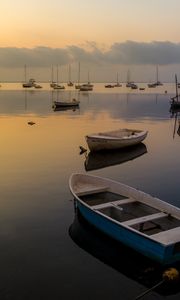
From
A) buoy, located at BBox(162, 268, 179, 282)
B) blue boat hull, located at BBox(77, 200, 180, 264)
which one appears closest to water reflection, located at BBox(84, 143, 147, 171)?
blue boat hull, located at BBox(77, 200, 180, 264)

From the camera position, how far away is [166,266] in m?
13.7

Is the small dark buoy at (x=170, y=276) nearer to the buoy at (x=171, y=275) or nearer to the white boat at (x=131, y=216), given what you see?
the buoy at (x=171, y=275)

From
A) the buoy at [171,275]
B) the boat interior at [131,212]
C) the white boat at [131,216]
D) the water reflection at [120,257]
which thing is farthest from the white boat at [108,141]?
the buoy at [171,275]

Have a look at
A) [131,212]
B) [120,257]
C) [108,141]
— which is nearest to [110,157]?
[108,141]

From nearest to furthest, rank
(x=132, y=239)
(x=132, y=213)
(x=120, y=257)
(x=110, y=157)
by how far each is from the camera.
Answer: (x=132, y=239), (x=120, y=257), (x=132, y=213), (x=110, y=157)

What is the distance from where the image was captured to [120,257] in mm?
14844

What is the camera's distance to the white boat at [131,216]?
44.1ft

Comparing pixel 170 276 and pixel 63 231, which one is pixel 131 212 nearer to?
pixel 63 231

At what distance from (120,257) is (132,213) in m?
2.45

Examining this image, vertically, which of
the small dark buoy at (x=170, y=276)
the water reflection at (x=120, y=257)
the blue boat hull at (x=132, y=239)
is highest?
the blue boat hull at (x=132, y=239)

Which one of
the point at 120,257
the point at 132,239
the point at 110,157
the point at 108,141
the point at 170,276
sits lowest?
the point at 120,257

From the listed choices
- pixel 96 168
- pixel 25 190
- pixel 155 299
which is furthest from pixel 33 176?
pixel 155 299

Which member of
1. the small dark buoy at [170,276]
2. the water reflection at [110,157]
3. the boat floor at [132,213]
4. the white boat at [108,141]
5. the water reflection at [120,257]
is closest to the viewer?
the small dark buoy at [170,276]

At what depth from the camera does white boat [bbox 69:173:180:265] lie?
1344 centimetres
